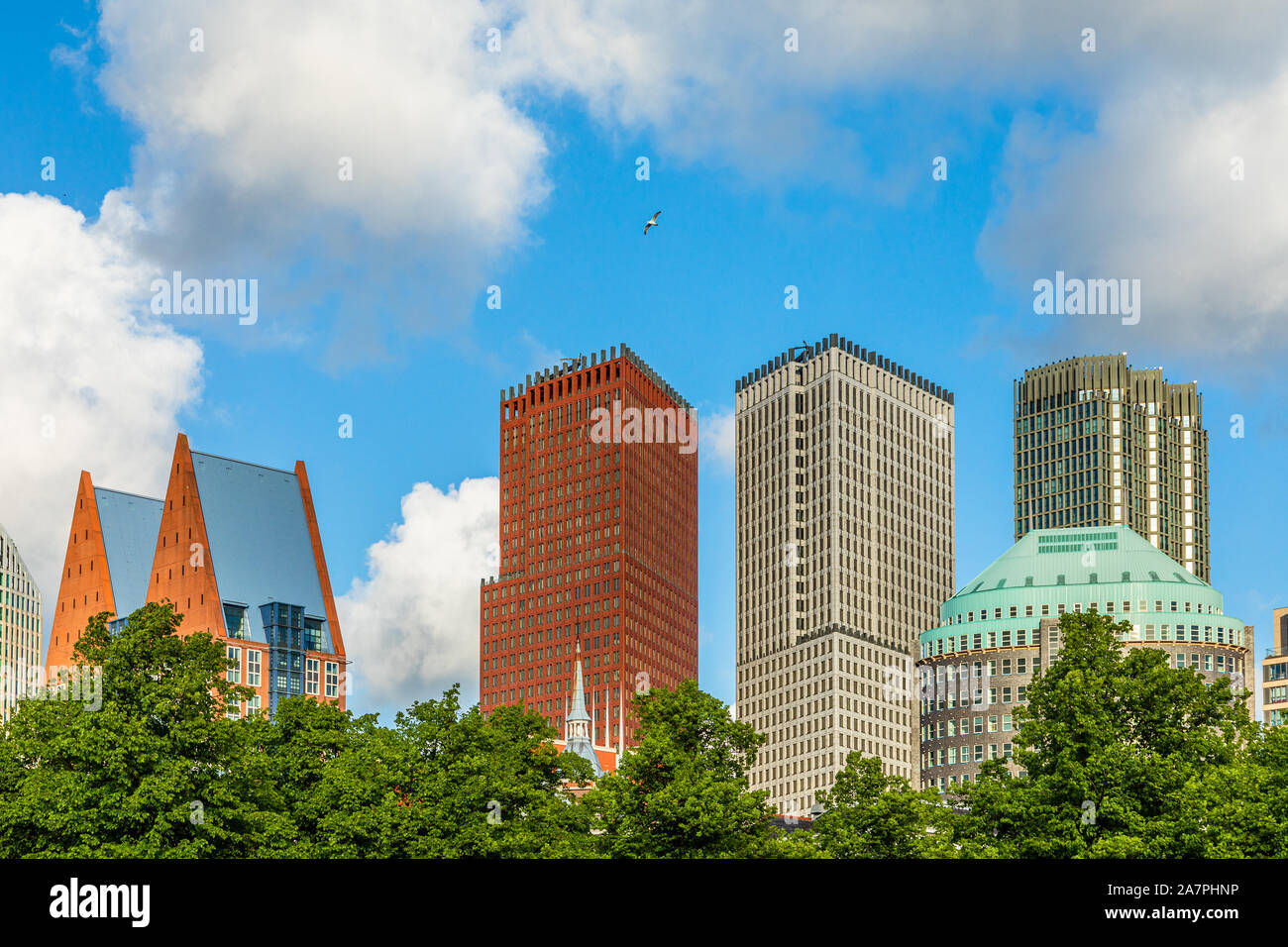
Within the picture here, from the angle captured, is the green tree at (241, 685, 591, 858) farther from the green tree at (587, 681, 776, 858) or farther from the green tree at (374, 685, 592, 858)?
the green tree at (587, 681, 776, 858)

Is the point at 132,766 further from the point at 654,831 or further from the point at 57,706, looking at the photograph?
the point at 654,831

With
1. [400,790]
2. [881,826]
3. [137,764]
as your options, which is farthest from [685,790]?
[137,764]

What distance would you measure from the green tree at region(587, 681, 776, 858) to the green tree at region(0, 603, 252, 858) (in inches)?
632

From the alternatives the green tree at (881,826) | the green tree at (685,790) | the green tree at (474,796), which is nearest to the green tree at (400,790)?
the green tree at (474,796)

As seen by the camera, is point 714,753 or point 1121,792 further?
point 714,753

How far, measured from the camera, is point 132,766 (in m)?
66.5

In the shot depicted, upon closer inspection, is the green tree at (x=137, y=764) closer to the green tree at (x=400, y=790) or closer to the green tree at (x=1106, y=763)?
the green tree at (x=400, y=790)

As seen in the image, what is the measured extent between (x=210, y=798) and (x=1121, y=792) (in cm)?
3575

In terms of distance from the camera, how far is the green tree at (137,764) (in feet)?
213

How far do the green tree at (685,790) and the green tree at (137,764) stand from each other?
16.1 metres
